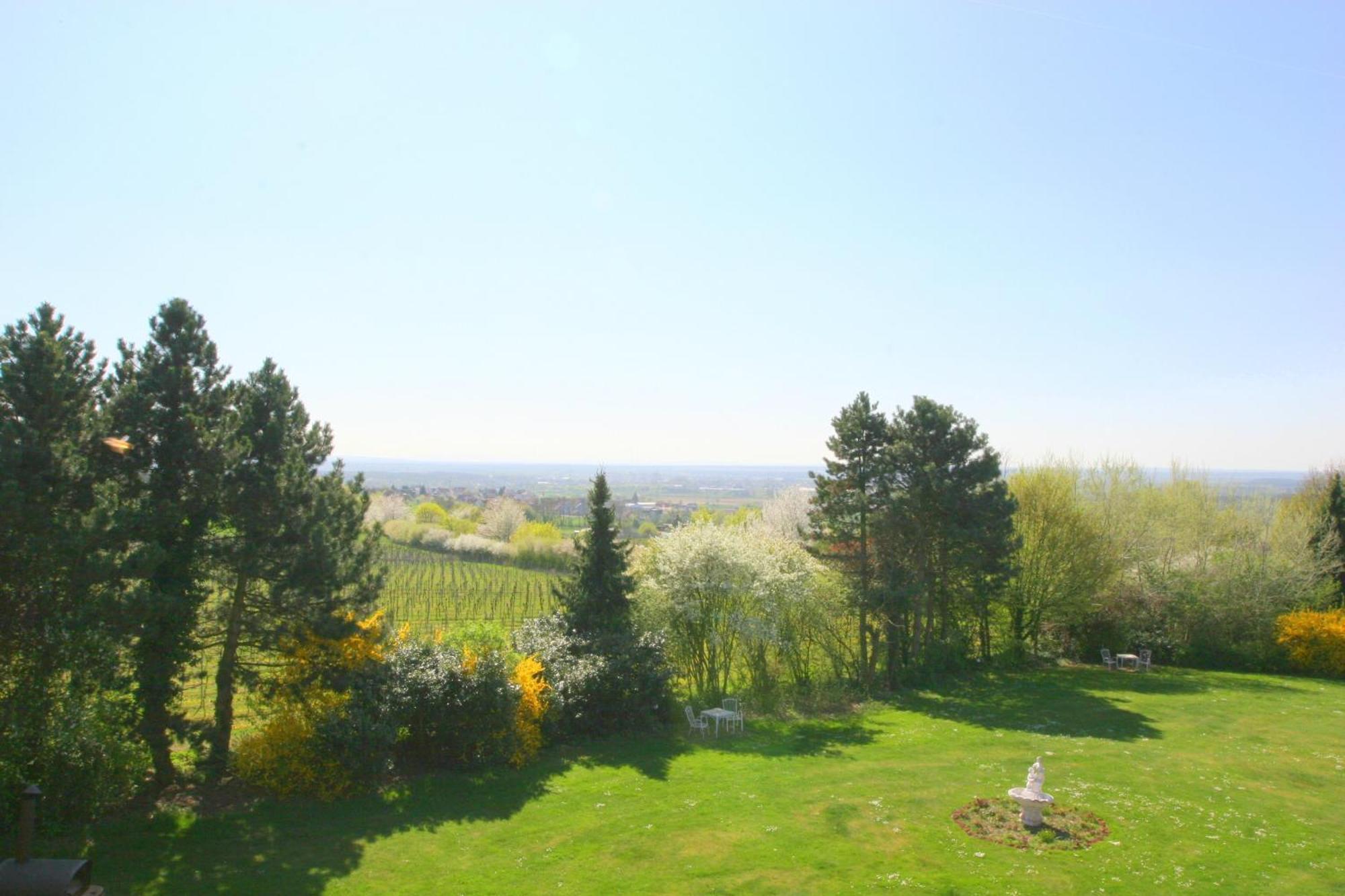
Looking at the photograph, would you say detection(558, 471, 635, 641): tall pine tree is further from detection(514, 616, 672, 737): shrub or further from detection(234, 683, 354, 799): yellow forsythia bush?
detection(234, 683, 354, 799): yellow forsythia bush

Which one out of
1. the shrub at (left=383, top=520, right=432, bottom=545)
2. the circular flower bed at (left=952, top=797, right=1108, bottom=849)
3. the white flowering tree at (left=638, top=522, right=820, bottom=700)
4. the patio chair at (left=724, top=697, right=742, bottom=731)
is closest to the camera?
the circular flower bed at (left=952, top=797, right=1108, bottom=849)

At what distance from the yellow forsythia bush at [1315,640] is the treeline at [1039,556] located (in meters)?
0.56

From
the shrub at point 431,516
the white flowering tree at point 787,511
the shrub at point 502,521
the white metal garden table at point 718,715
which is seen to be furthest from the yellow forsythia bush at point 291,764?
the shrub at point 431,516

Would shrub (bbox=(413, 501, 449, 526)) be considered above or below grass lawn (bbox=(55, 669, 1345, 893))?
below

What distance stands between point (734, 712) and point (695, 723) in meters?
1.21

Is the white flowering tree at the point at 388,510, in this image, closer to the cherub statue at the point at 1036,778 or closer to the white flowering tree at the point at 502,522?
the white flowering tree at the point at 502,522

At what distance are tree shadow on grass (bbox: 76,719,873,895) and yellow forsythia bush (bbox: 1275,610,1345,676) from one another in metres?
23.2

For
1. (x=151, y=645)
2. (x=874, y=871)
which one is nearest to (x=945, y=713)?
(x=874, y=871)

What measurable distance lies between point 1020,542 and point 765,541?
9.18 meters

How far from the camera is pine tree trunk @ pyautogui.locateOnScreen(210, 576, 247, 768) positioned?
14.1 m

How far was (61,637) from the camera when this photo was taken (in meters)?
11.1

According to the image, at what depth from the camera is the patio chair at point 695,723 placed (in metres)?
19.0

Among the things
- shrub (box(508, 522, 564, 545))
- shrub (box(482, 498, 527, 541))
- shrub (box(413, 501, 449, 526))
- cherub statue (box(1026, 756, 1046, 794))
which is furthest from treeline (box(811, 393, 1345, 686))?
shrub (box(413, 501, 449, 526))

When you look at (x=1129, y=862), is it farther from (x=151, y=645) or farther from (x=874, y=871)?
(x=151, y=645)
